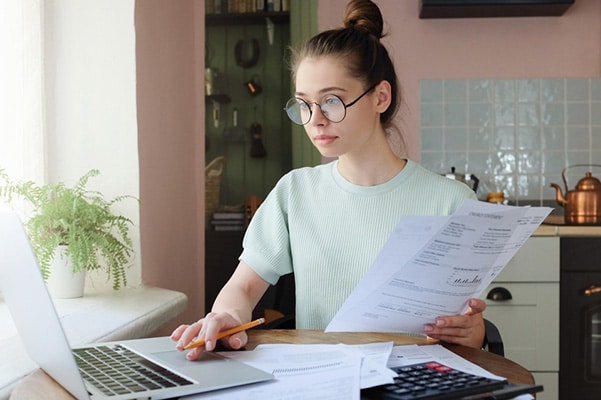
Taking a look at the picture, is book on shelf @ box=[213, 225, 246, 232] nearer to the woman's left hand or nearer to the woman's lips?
the woman's lips

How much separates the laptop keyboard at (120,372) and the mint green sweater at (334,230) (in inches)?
23.2

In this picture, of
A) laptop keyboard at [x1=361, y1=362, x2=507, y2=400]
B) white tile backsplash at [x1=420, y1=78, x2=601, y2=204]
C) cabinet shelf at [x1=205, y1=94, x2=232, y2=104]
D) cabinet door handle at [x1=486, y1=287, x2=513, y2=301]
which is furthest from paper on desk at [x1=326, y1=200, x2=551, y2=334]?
cabinet shelf at [x1=205, y1=94, x2=232, y2=104]

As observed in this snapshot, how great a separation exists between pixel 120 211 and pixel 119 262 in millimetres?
193

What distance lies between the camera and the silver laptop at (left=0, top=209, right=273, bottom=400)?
846 mm

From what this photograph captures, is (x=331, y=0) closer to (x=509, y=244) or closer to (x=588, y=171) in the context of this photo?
(x=588, y=171)

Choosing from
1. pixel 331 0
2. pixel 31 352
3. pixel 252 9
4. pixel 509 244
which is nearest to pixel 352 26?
pixel 509 244

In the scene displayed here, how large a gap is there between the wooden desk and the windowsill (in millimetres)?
156

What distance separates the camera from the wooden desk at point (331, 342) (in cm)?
96

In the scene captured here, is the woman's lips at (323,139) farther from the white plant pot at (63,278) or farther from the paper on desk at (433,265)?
the white plant pot at (63,278)

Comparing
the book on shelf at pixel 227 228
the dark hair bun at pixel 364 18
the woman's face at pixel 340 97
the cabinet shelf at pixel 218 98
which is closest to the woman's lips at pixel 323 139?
the woman's face at pixel 340 97

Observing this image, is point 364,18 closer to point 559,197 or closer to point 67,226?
point 67,226

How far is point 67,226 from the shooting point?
186 cm

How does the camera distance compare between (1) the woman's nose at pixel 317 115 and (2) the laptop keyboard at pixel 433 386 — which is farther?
(1) the woman's nose at pixel 317 115

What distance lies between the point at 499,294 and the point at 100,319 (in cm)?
201
